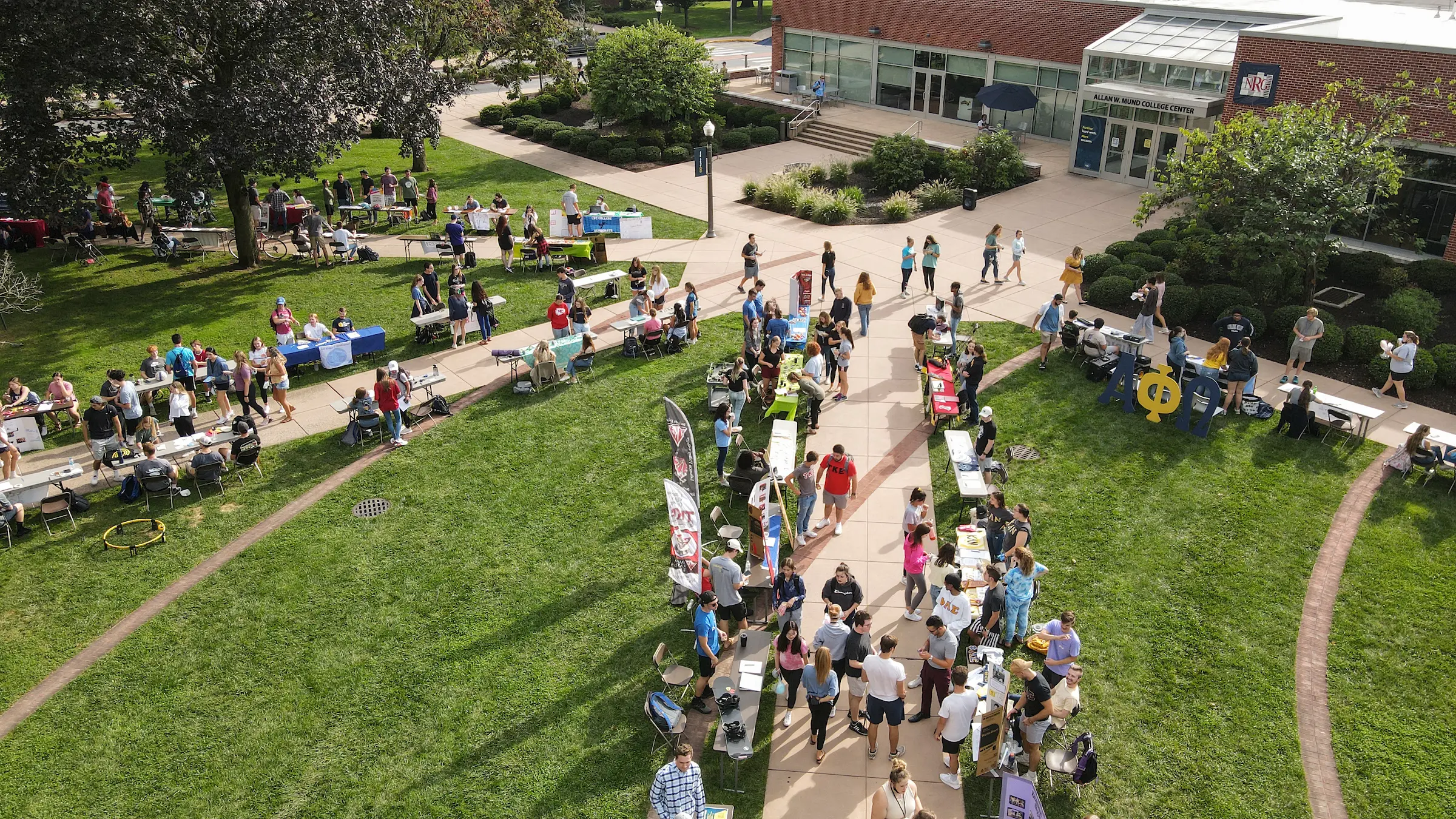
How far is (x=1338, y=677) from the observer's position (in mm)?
12172

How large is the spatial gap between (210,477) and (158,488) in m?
0.90

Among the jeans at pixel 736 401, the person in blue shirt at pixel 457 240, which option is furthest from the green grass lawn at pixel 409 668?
the person in blue shirt at pixel 457 240

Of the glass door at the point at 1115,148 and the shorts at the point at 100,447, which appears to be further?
the glass door at the point at 1115,148

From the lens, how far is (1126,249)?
24.9 m

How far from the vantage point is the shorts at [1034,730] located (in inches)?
410

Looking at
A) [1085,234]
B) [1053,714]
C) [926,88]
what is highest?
[926,88]

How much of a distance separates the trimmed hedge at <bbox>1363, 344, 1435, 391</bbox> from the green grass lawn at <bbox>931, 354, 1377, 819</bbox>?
333 centimetres

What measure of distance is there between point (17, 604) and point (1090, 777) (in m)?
15.1

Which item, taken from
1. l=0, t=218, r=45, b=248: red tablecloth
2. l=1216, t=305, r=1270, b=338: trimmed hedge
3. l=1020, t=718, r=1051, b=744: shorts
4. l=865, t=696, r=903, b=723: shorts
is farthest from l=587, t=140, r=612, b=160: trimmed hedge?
l=1020, t=718, r=1051, b=744: shorts

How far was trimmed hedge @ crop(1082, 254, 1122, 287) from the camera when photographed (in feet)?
79.2

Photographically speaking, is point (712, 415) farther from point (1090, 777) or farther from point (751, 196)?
point (751, 196)

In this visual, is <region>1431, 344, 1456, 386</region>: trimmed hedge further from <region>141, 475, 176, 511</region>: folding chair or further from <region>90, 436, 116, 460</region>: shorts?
<region>90, 436, 116, 460</region>: shorts

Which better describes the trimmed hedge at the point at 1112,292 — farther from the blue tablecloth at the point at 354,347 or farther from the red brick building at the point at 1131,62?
the blue tablecloth at the point at 354,347

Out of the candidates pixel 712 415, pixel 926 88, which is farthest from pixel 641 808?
pixel 926 88
